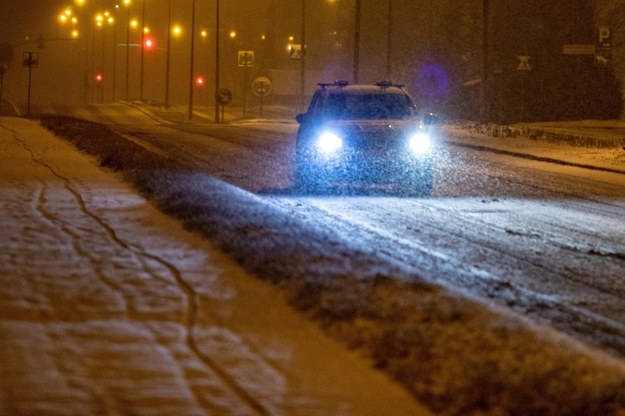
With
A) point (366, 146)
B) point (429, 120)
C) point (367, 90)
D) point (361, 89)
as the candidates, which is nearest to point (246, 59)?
point (361, 89)

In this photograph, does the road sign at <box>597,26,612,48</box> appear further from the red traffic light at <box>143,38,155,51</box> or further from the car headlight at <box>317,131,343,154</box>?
the red traffic light at <box>143,38,155,51</box>

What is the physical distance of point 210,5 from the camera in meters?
122

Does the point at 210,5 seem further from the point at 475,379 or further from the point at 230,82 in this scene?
the point at 475,379

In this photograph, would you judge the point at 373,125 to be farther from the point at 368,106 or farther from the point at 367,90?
the point at 367,90

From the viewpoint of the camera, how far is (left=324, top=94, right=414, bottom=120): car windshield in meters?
19.0

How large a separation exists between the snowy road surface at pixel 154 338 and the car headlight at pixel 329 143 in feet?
21.7

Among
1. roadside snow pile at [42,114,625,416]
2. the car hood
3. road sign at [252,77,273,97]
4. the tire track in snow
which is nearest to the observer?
roadside snow pile at [42,114,625,416]

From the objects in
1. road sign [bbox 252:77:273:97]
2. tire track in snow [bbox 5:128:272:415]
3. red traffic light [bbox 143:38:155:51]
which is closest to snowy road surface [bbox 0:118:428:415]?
tire track in snow [bbox 5:128:272:415]

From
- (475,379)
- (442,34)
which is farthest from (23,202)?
(442,34)

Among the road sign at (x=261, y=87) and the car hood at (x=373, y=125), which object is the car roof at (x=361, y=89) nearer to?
the car hood at (x=373, y=125)

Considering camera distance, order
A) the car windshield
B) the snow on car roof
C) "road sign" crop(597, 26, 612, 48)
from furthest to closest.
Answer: "road sign" crop(597, 26, 612, 48), the snow on car roof, the car windshield

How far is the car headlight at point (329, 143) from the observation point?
18328 millimetres

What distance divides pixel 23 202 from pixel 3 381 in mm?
8223

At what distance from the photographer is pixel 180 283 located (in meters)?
9.05
